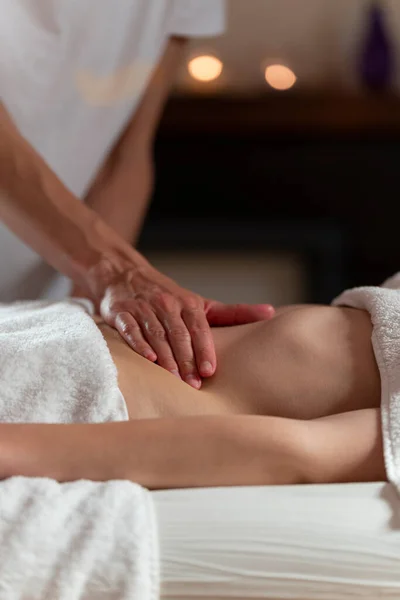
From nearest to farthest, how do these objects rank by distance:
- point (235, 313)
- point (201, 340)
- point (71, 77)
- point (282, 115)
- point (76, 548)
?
point (76, 548), point (201, 340), point (235, 313), point (71, 77), point (282, 115)

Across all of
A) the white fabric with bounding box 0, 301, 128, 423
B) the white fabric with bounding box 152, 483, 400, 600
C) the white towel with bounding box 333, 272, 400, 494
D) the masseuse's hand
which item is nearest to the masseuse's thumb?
the masseuse's hand

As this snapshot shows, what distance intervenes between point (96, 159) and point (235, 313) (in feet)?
2.52

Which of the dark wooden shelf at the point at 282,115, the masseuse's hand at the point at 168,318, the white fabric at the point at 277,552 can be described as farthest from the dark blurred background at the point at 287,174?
the white fabric at the point at 277,552

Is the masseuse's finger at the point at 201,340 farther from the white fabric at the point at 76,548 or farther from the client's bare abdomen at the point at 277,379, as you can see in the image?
the white fabric at the point at 76,548

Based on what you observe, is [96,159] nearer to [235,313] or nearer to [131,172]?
[131,172]

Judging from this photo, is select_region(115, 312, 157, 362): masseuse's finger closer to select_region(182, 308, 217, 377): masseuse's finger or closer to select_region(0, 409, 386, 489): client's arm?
select_region(182, 308, 217, 377): masseuse's finger

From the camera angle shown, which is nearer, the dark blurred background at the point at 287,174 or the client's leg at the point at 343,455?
the client's leg at the point at 343,455

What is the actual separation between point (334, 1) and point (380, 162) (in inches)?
27.5

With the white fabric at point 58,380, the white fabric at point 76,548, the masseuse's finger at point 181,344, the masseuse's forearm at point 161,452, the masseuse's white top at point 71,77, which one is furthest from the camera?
the masseuse's white top at point 71,77

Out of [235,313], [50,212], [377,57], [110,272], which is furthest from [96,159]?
[377,57]

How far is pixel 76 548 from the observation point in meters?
0.66

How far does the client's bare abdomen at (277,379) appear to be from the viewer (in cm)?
93

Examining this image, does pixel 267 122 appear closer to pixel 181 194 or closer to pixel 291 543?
pixel 181 194

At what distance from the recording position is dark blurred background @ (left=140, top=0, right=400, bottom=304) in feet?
9.09
